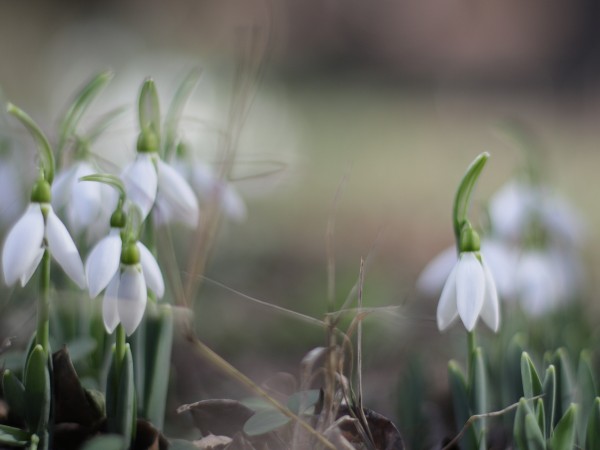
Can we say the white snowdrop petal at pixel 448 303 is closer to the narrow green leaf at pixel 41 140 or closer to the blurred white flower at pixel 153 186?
the blurred white flower at pixel 153 186

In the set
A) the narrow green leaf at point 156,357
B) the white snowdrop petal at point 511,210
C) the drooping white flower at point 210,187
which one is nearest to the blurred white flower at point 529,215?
the white snowdrop petal at point 511,210

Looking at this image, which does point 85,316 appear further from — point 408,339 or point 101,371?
point 408,339

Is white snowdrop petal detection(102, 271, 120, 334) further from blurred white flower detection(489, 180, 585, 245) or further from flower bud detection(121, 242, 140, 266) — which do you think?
blurred white flower detection(489, 180, 585, 245)

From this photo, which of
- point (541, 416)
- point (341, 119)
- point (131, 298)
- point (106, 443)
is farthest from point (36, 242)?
point (341, 119)

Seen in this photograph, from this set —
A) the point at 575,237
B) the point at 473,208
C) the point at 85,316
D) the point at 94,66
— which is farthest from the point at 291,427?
the point at 94,66

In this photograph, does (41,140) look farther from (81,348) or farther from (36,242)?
(81,348)
